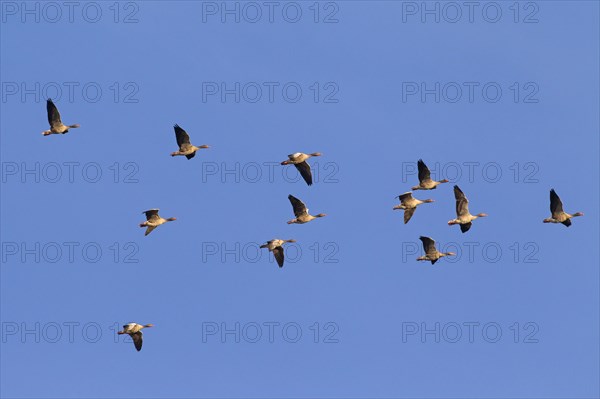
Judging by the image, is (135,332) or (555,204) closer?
(135,332)

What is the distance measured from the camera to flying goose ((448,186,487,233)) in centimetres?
5803

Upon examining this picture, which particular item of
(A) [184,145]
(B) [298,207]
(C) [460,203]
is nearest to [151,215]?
(A) [184,145]

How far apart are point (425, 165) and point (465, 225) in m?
3.21

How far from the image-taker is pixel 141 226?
58.7 m

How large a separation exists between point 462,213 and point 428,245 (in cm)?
217

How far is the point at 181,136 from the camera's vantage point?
58656mm

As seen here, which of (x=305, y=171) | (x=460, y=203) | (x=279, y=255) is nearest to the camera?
(x=305, y=171)

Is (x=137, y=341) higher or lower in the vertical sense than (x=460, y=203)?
lower

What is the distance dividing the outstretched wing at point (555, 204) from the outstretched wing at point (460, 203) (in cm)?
385

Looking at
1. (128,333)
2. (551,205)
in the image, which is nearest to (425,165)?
(551,205)

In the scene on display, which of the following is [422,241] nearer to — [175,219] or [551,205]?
[551,205]

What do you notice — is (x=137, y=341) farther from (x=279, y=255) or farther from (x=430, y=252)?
(x=430, y=252)

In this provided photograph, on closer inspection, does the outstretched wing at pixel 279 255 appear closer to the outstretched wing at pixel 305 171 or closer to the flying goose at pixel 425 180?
the outstretched wing at pixel 305 171

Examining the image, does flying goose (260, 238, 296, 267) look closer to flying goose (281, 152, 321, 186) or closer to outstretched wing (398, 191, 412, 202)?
flying goose (281, 152, 321, 186)
